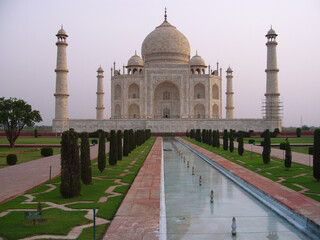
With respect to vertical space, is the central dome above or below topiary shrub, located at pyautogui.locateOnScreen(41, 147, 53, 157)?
above

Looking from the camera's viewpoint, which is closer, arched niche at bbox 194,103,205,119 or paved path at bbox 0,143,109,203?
paved path at bbox 0,143,109,203

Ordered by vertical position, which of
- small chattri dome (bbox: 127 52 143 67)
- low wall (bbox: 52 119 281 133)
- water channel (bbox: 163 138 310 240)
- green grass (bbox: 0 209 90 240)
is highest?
small chattri dome (bbox: 127 52 143 67)

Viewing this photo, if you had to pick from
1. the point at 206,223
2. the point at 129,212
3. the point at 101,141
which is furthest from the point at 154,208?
the point at 101,141

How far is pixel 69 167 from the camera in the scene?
229 inches

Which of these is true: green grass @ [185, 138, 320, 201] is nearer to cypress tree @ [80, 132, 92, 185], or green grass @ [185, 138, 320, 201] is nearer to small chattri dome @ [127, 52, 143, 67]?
cypress tree @ [80, 132, 92, 185]

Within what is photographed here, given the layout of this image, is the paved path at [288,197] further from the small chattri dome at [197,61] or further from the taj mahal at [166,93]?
the small chattri dome at [197,61]

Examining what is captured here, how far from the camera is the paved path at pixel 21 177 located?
250 inches

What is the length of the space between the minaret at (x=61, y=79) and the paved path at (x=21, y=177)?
18283mm

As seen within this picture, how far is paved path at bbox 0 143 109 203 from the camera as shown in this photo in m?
6.34

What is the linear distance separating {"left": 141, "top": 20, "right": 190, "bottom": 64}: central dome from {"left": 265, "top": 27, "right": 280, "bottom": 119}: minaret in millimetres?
10481

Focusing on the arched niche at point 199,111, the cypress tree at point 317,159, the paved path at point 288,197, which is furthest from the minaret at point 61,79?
the cypress tree at point 317,159

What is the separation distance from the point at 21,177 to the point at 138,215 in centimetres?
453

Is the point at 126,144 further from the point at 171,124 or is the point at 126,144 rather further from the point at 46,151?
the point at 171,124

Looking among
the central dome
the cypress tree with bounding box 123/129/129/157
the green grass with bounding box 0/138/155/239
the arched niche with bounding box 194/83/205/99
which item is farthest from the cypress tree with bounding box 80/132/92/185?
the central dome
